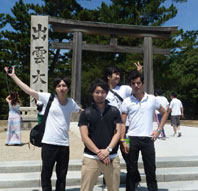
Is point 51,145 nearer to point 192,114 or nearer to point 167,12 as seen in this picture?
point 167,12

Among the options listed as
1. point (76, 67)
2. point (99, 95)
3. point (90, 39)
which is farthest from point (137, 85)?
point (90, 39)

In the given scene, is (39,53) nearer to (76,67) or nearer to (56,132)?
(76,67)

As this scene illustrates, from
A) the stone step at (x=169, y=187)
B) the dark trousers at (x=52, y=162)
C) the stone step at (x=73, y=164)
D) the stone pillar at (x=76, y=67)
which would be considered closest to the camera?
the dark trousers at (x=52, y=162)

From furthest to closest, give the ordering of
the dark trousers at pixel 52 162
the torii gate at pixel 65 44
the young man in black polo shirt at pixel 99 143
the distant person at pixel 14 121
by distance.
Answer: the torii gate at pixel 65 44, the distant person at pixel 14 121, the dark trousers at pixel 52 162, the young man in black polo shirt at pixel 99 143

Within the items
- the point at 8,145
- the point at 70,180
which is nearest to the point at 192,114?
the point at 8,145

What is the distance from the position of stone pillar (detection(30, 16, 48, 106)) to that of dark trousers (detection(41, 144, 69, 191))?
9906 millimetres

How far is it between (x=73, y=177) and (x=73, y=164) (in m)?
0.34

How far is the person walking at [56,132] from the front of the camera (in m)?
2.86

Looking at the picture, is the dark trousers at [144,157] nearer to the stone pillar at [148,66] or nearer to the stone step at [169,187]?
the stone step at [169,187]

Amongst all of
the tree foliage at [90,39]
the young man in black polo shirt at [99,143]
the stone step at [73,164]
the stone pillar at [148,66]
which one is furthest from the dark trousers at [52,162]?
the tree foliage at [90,39]

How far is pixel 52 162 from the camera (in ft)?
9.47

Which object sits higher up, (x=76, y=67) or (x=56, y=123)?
(x=76, y=67)

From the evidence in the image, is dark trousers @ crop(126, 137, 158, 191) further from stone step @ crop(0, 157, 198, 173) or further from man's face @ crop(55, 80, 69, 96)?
stone step @ crop(0, 157, 198, 173)

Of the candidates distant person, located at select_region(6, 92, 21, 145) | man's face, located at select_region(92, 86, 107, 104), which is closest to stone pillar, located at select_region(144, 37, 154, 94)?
distant person, located at select_region(6, 92, 21, 145)
